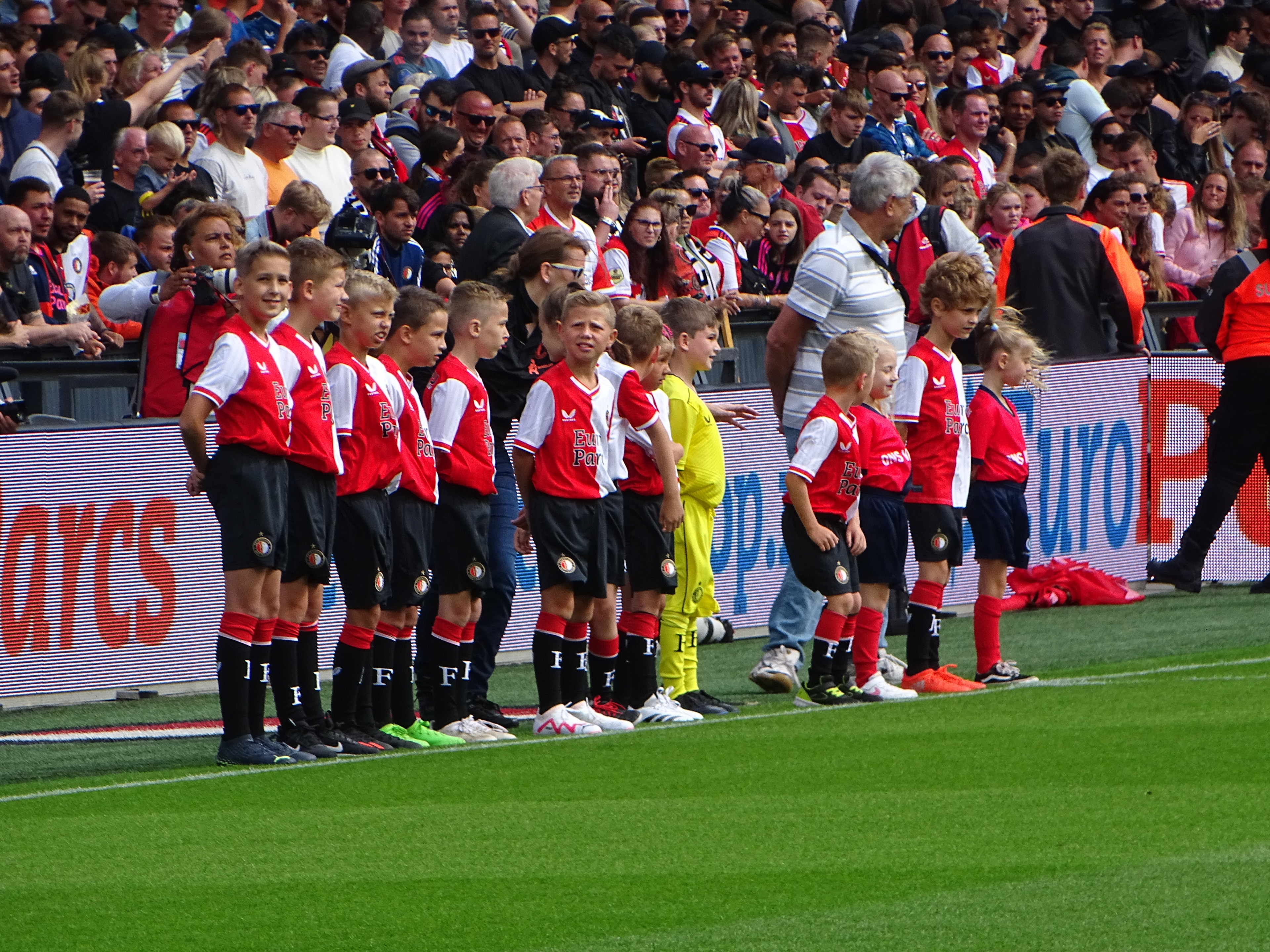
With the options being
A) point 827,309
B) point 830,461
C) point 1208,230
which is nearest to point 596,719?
point 830,461

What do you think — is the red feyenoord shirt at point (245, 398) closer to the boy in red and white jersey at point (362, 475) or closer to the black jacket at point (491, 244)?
the boy in red and white jersey at point (362, 475)

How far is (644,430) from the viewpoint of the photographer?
340 inches

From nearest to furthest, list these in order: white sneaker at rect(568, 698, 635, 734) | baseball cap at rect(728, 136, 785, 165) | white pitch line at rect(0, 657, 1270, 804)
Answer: white pitch line at rect(0, 657, 1270, 804) → white sneaker at rect(568, 698, 635, 734) → baseball cap at rect(728, 136, 785, 165)

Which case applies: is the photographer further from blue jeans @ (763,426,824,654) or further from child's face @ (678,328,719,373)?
blue jeans @ (763,426,824,654)

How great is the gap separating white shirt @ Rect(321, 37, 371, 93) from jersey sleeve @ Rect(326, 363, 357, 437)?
900 centimetres

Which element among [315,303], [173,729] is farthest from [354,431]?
[173,729]

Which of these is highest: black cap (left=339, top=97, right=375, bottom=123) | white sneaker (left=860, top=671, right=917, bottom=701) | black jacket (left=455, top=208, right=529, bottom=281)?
black cap (left=339, top=97, right=375, bottom=123)

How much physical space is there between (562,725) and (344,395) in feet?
5.17

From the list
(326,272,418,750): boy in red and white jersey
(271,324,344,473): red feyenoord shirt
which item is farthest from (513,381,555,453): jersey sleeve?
(271,324,344,473): red feyenoord shirt

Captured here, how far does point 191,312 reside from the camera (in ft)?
32.2

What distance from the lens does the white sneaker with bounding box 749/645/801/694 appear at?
9523 millimetres

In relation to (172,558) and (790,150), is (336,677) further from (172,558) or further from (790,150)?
(790,150)

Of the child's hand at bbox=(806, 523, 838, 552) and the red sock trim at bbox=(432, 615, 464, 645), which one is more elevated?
the child's hand at bbox=(806, 523, 838, 552)

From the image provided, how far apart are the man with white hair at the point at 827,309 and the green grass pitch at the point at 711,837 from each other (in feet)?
3.40
